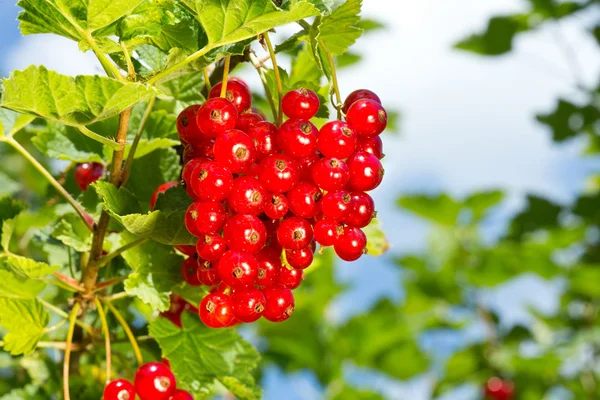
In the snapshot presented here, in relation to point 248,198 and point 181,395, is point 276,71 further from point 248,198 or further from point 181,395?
point 181,395

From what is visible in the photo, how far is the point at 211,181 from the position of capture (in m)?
1.07

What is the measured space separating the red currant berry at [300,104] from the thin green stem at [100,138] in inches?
11.7

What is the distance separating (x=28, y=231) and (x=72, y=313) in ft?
4.78

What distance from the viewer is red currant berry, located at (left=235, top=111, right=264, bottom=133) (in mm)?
1183

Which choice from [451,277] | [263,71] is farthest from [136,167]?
[451,277]

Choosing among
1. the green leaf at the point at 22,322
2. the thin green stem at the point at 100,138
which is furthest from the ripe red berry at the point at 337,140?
the green leaf at the point at 22,322

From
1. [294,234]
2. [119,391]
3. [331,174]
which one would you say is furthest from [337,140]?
[119,391]

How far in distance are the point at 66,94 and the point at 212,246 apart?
0.33 meters

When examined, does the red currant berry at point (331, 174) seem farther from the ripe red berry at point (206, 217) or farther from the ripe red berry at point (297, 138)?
the ripe red berry at point (206, 217)

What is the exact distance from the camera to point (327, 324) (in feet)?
14.5

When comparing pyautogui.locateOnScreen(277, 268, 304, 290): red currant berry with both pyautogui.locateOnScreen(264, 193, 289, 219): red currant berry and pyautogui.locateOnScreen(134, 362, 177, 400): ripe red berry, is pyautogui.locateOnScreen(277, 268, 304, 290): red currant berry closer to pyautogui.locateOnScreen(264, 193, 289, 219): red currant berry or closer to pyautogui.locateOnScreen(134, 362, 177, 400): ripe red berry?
pyautogui.locateOnScreen(264, 193, 289, 219): red currant berry

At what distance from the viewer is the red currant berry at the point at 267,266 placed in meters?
1.14

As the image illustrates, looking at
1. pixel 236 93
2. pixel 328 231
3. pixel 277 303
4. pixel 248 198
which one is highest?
pixel 236 93

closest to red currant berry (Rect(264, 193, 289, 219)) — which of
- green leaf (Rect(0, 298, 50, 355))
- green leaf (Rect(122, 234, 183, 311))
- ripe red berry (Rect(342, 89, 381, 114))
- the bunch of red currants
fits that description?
the bunch of red currants
